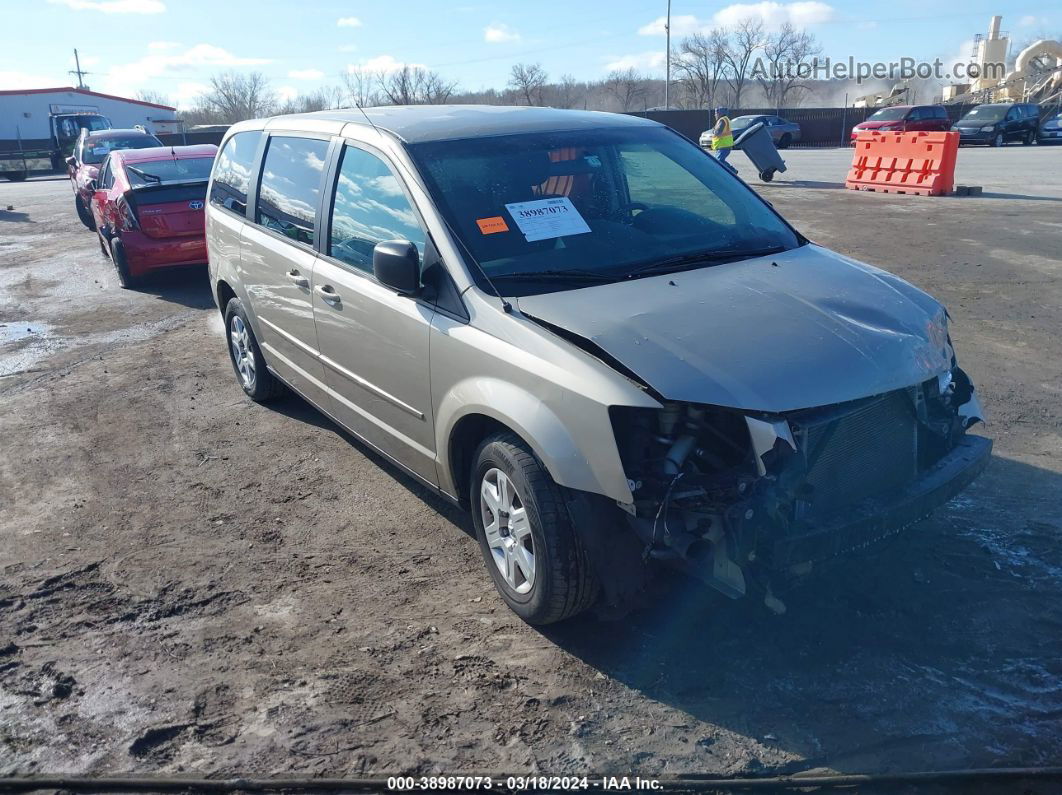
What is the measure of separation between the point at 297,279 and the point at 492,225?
1.57 metres

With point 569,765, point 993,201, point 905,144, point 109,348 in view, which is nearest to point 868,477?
point 569,765

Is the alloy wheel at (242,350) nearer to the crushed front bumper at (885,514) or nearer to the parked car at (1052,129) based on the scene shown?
the crushed front bumper at (885,514)

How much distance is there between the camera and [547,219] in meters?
4.08

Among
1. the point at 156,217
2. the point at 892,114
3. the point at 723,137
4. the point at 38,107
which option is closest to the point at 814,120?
the point at 892,114

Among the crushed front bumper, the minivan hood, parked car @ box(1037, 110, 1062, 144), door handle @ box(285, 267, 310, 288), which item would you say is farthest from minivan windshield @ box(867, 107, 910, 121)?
the crushed front bumper

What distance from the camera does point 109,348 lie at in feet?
28.2

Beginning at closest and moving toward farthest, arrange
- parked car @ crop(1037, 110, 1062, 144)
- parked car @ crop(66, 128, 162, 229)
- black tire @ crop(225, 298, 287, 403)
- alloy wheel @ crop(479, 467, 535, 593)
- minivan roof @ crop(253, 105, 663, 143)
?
alloy wheel @ crop(479, 467, 535, 593), minivan roof @ crop(253, 105, 663, 143), black tire @ crop(225, 298, 287, 403), parked car @ crop(66, 128, 162, 229), parked car @ crop(1037, 110, 1062, 144)

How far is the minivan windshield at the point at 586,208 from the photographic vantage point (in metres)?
3.92

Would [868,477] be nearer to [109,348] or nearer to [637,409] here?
[637,409]

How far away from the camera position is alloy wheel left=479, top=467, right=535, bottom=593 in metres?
3.54

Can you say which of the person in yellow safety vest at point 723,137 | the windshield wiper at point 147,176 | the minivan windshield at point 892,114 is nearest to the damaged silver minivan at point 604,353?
the windshield wiper at point 147,176

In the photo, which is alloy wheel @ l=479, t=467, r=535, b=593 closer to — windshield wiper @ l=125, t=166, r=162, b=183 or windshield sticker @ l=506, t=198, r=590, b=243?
windshield sticker @ l=506, t=198, r=590, b=243

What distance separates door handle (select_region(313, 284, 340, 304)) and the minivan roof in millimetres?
868

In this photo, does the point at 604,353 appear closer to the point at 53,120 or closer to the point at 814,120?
the point at 53,120
